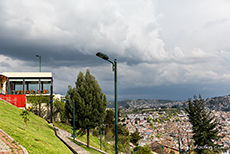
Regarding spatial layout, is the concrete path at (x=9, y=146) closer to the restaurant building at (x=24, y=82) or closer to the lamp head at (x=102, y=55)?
the lamp head at (x=102, y=55)

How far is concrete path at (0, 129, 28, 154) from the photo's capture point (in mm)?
9938

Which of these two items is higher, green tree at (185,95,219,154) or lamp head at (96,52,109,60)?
lamp head at (96,52,109,60)

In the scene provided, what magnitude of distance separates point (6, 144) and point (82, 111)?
44.3 feet

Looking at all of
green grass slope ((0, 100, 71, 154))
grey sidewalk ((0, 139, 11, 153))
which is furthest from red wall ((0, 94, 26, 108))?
grey sidewalk ((0, 139, 11, 153))

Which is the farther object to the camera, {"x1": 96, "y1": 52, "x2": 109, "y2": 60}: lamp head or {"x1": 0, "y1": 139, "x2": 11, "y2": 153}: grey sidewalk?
{"x1": 0, "y1": 139, "x2": 11, "y2": 153}: grey sidewalk

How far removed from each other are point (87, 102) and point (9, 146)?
47.2 feet

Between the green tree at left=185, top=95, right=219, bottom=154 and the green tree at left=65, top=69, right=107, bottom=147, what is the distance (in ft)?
88.6

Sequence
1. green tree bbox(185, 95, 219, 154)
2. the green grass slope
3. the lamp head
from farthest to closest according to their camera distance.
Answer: green tree bbox(185, 95, 219, 154)
the green grass slope
the lamp head

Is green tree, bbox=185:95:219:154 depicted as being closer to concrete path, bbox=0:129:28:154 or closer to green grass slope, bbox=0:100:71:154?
green grass slope, bbox=0:100:71:154

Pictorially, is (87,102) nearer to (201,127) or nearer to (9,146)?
(9,146)

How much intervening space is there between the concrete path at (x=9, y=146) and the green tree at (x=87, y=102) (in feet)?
41.1

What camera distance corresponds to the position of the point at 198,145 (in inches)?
1617

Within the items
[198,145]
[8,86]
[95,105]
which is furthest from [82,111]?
[198,145]

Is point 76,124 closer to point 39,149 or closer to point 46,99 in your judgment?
point 39,149
